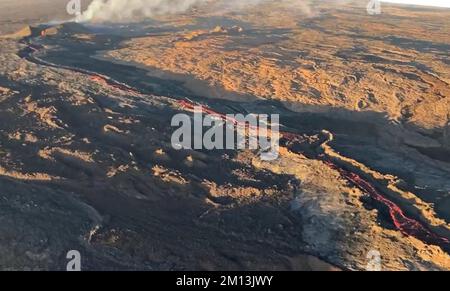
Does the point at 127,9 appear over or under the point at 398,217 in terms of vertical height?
over

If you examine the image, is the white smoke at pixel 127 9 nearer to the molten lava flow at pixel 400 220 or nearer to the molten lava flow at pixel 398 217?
the molten lava flow at pixel 398 217

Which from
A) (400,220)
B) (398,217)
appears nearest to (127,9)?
(398,217)

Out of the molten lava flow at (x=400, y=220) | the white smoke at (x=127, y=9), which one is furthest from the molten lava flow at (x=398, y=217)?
the white smoke at (x=127, y=9)

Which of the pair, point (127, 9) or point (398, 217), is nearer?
point (398, 217)

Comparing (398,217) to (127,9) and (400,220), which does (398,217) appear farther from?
(127,9)

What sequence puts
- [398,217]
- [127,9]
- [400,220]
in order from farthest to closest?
1. [127,9]
2. [398,217]
3. [400,220]

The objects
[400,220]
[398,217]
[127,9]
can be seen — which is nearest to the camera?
[400,220]

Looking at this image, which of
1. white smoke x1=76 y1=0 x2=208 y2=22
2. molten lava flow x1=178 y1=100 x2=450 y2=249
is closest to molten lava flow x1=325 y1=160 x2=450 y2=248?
molten lava flow x1=178 y1=100 x2=450 y2=249
